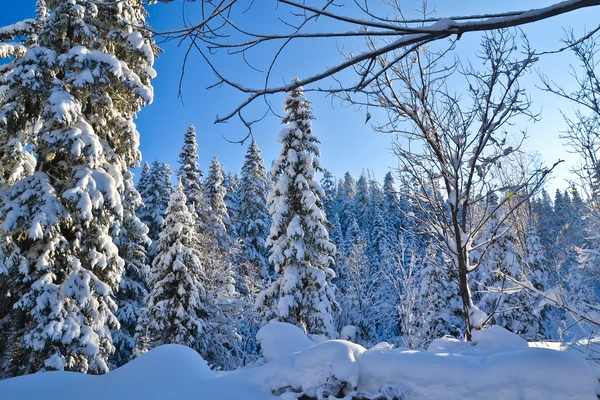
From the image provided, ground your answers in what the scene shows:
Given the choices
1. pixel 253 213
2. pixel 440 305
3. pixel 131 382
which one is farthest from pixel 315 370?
pixel 253 213

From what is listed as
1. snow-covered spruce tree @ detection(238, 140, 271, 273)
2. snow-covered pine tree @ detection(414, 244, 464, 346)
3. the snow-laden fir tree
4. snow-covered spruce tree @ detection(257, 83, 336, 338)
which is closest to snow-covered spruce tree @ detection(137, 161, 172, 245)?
snow-covered spruce tree @ detection(238, 140, 271, 273)

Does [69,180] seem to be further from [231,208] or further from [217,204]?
[231,208]

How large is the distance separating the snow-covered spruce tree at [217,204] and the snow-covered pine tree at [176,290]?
337 inches

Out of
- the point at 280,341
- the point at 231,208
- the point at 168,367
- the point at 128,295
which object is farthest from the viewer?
the point at 231,208

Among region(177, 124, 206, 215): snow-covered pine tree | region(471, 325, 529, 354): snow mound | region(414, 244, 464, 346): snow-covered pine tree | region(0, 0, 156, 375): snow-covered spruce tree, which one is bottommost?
region(414, 244, 464, 346): snow-covered pine tree

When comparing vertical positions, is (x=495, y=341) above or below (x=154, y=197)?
below

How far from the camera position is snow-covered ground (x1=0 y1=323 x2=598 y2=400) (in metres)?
2.45

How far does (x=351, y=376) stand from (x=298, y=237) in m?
9.96

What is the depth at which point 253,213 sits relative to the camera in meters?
28.0

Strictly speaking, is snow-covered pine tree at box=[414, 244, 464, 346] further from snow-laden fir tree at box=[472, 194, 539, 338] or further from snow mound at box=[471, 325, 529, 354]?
snow mound at box=[471, 325, 529, 354]

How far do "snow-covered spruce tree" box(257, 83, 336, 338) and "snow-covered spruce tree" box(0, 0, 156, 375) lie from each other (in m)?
5.72

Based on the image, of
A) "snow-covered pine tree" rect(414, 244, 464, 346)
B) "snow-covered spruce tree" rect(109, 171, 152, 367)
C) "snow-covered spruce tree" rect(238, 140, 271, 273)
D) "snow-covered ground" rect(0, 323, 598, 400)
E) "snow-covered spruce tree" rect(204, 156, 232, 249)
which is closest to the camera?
"snow-covered ground" rect(0, 323, 598, 400)

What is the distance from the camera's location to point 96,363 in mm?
7402

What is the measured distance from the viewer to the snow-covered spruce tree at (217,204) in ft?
77.4
